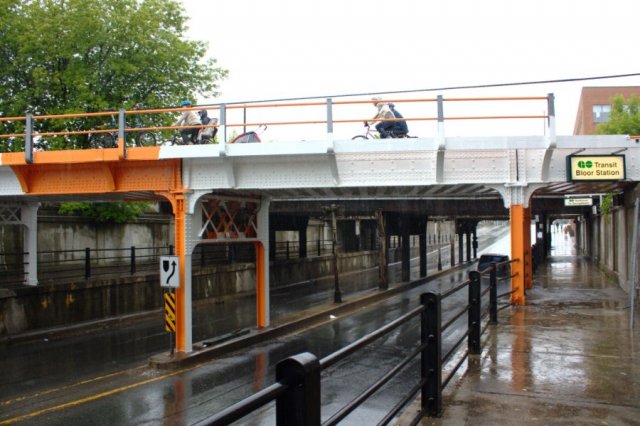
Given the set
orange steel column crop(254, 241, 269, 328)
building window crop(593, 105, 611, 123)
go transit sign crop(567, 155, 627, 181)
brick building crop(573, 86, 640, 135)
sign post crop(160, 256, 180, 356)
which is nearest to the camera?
go transit sign crop(567, 155, 627, 181)

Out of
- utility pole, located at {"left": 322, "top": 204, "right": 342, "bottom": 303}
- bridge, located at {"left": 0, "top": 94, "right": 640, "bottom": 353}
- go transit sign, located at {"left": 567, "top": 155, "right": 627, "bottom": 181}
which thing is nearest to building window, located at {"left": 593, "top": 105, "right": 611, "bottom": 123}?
utility pole, located at {"left": 322, "top": 204, "right": 342, "bottom": 303}

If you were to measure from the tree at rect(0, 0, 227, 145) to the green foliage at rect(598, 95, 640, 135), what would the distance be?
20.2 m

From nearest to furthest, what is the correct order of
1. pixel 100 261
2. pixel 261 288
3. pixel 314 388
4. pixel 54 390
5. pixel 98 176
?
pixel 314 388 → pixel 54 390 → pixel 98 176 → pixel 261 288 → pixel 100 261

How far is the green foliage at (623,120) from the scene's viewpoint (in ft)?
84.2

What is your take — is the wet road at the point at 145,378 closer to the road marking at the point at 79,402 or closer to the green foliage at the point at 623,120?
the road marking at the point at 79,402

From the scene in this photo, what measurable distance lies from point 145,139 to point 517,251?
35.3ft


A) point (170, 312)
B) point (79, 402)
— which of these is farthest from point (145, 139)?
point (79, 402)

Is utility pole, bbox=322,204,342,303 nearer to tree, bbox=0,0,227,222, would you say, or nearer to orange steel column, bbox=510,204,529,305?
tree, bbox=0,0,227,222

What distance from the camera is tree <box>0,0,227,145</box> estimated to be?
65.0 feet

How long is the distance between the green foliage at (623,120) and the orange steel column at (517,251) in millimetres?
16266

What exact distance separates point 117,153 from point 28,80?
1037 centimetres

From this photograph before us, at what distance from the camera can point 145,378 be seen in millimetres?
11609

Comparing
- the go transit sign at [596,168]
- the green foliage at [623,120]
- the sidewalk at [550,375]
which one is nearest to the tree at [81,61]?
the go transit sign at [596,168]

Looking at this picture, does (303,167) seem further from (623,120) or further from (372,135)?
(623,120)
